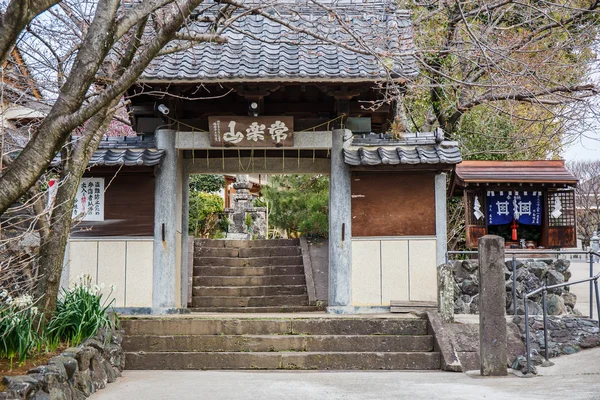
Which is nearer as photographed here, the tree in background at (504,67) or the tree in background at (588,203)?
the tree in background at (504,67)

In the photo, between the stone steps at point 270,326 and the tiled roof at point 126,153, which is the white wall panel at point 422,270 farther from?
the tiled roof at point 126,153

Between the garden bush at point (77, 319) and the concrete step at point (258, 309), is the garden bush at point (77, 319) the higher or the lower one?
the higher one

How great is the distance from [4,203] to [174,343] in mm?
4862

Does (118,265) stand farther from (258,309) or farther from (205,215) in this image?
(205,215)

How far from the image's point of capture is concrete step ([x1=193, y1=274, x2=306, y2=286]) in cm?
1473

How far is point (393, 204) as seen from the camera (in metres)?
11.6

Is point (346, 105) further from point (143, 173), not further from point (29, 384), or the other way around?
point (29, 384)

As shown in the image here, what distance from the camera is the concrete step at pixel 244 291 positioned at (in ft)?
46.6

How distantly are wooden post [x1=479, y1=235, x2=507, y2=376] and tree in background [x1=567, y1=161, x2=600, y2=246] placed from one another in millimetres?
25223

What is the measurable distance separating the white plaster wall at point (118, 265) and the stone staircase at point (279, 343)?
1.18 m

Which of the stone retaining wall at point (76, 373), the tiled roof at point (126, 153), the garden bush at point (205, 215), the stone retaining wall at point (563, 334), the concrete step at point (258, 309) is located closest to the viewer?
the stone retaining wall at point (76, 373)

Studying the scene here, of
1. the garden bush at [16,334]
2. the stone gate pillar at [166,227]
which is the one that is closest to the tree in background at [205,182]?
the stone gate pillar at [166,227]

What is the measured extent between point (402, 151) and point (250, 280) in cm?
532

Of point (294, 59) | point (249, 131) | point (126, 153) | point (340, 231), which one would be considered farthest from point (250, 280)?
point (294, 59)
